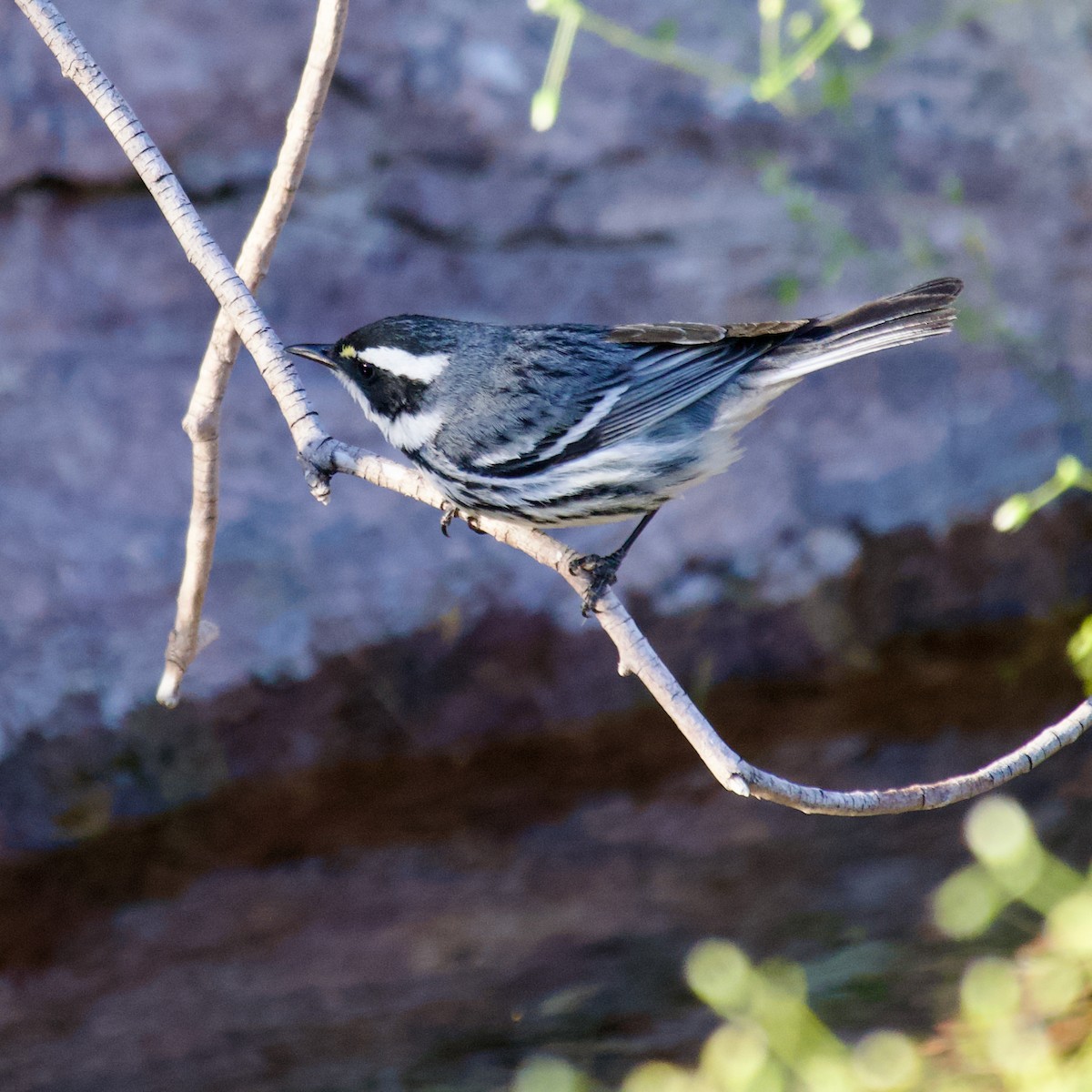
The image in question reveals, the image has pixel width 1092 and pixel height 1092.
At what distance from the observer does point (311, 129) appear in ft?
7.57

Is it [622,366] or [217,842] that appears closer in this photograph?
[622,366]

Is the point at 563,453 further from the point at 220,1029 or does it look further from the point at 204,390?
the point at 220,1029

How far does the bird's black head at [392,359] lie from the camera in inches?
113

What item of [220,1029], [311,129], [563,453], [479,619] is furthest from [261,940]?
[311,129]

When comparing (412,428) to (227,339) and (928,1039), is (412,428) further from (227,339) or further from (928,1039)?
(928,1039)

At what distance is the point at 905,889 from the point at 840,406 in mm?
1699

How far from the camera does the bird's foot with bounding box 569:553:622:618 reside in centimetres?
254

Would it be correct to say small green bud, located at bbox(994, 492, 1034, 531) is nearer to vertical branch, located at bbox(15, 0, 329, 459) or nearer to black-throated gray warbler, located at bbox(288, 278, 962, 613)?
black-throated gray warbler, located at bbox(288, 278, 962, 613)

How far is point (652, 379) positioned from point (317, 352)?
0.73 metres

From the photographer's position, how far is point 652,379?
302 centimetres

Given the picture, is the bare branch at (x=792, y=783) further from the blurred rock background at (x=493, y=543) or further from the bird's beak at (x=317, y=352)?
the blurred rock background at (x=493, y=543)

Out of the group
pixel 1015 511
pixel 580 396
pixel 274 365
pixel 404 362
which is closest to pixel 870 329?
pixel 1015 511

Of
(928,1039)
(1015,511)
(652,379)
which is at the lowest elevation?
(928,1039)

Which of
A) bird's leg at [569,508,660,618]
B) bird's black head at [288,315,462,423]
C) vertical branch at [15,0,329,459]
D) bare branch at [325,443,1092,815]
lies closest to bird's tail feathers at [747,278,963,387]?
bird's leg at [569,508,660,618]
